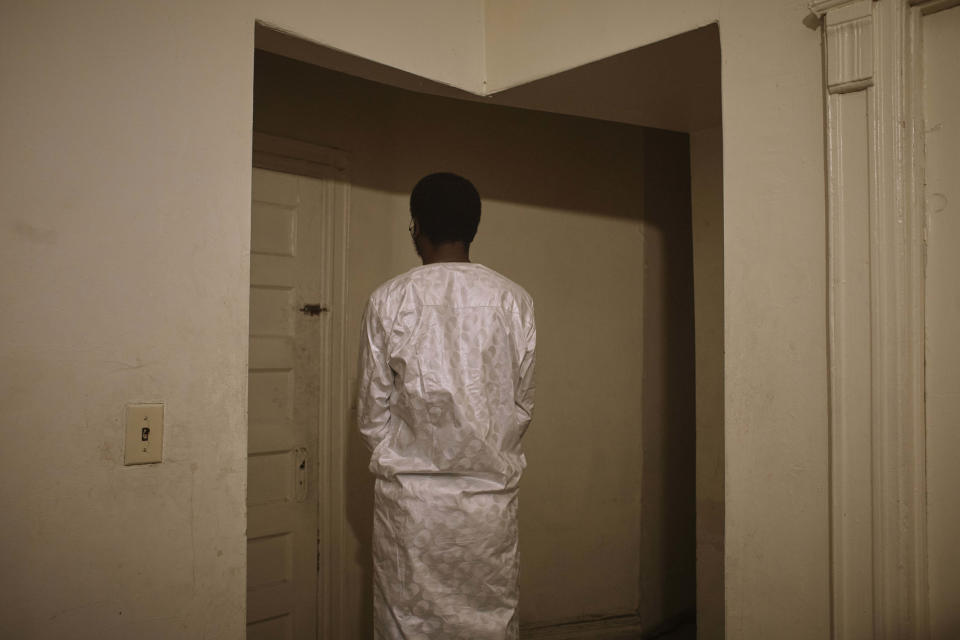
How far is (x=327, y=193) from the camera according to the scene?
2.63m

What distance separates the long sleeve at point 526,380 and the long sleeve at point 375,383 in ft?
1.15

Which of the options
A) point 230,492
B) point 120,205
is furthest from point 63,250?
point 230,492

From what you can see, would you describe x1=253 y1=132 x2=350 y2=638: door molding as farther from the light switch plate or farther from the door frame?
the door frame

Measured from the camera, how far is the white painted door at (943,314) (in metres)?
1.38

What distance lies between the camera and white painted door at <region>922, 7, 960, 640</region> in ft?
4.52

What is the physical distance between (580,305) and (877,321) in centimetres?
184

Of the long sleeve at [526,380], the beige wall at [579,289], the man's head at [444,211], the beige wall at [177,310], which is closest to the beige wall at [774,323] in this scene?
the beige wall at [177,310]

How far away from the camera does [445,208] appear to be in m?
1.84

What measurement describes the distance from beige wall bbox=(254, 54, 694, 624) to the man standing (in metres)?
0.95

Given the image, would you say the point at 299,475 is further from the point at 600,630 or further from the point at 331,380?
the point at 600,630

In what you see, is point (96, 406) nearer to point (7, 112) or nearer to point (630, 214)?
point (7, 112)

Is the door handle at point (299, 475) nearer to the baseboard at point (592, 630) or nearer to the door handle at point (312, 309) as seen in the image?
the door handle at point (312, 309)

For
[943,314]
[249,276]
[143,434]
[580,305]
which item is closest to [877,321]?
[943,314]

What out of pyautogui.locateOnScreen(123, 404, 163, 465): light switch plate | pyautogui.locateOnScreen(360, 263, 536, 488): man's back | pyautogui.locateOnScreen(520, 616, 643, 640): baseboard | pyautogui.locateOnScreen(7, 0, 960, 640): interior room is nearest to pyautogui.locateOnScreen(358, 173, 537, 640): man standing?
pyautogui.locateOnScreen(360, 263, 536, 488): man's back
